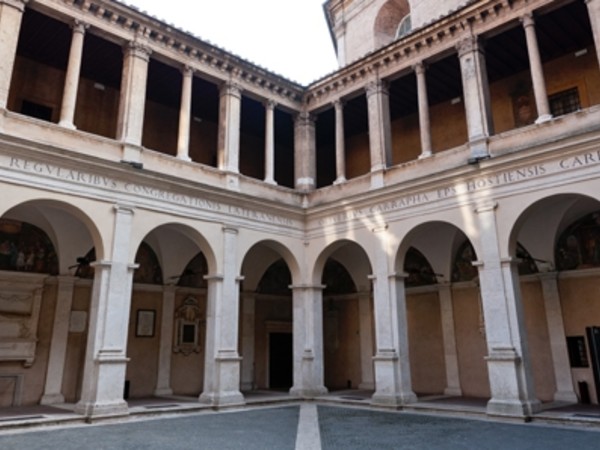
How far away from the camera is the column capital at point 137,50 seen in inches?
486

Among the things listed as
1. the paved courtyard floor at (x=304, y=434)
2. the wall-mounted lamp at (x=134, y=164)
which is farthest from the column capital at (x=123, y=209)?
the paved courtyard floor at (x=304, y=434)

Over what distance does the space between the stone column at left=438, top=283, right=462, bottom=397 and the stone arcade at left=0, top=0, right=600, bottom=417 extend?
0.19ft

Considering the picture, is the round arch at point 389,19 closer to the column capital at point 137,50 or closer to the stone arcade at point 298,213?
the stone arcade at point 298,213

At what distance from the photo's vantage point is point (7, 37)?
34.4ft

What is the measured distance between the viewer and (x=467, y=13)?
12477 millimetres

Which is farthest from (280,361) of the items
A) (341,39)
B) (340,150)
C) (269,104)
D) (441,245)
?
(341,39)

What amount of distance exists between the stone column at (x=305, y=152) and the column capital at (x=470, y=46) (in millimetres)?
5161

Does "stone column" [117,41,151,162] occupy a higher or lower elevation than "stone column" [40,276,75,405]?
higher

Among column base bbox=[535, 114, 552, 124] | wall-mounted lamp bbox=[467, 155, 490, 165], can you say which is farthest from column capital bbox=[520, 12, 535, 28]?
wall-mounted lamp bbox=[467, 155, 490, 165]

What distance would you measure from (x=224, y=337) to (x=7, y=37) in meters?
8.08

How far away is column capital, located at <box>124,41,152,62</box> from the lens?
40.5ft

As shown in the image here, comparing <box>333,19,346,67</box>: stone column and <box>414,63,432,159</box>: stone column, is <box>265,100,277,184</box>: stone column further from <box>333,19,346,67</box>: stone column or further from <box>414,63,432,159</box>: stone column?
<box>333,19,346,67</box>: stone column

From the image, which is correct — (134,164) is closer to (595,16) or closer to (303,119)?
(303,119)

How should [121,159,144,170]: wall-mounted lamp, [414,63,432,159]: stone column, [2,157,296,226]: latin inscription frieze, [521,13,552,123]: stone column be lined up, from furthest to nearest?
1. [414,63,432,159]: stone column
2. [121,159,144,170]: wall-mounted lamp
3. [521,13,552,123]: stone column
4. [2,157,296,226]: latin inscription frieze
